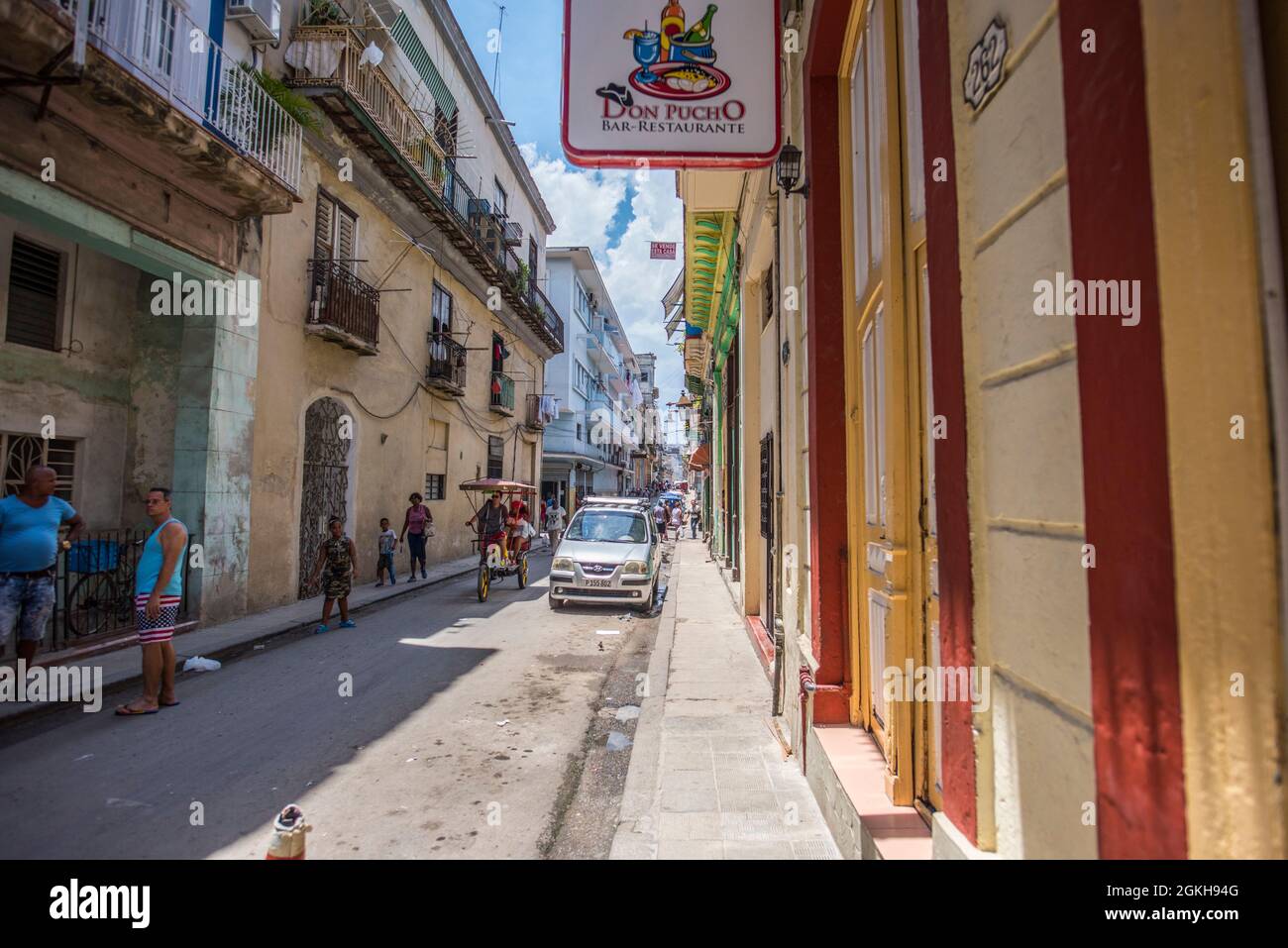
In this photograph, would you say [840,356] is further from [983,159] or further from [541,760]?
[541,760]

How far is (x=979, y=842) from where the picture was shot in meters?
1.96

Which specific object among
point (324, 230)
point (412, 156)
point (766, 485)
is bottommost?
point (766, 485)

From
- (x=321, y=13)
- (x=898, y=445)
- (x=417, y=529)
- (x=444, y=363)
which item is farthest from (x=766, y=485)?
(x=444, y=363)

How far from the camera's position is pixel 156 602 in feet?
17.7

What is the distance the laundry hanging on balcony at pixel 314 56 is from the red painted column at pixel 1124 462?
12.6 meters

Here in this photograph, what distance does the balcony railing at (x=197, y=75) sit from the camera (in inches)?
278

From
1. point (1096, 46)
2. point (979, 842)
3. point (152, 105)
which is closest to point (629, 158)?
point (1096, 46)

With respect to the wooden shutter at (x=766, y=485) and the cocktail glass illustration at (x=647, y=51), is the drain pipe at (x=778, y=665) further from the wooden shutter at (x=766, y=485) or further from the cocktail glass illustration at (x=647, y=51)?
the cocktail glass illustration at (x=647, y=51)

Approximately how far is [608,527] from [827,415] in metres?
Result: 8.09

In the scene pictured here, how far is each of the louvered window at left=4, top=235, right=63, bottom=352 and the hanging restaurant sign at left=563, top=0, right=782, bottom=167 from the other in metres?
7.63

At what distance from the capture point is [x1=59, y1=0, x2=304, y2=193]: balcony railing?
23.1 ft

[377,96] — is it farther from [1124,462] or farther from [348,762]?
[1124,462]

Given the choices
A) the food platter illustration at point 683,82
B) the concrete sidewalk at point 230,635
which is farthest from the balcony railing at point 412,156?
the food platter illustration at point 683,82
